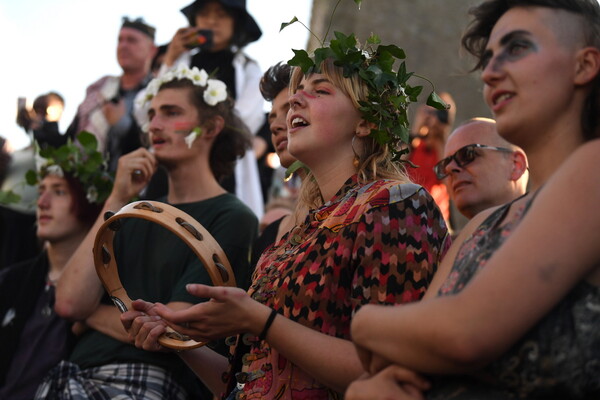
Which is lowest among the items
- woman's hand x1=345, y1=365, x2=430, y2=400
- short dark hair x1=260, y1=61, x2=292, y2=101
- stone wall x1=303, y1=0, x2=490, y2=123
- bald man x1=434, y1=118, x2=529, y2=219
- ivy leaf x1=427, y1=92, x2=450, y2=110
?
woman's hand x1=345, y1=365, x2=430, y2=400

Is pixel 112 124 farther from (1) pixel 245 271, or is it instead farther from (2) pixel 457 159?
(2) pixel 457 159

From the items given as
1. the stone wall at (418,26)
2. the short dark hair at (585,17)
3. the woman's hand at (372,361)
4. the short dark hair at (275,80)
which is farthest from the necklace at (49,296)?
the stone wall at (418,26)

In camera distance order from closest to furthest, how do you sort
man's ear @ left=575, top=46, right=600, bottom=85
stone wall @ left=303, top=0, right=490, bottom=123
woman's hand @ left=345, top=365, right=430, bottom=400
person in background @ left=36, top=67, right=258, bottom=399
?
woman's hand @ left=345, top=365, right=430, bottom=400, man's ear @ left=575, top=46, right=600, bottom=85, person in background @ left=36, top=67, right=258, bottom=399, stone wall @ left=303, top=0, right=490, bottom=123

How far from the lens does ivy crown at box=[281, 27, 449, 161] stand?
3.28 meters

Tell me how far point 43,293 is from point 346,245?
9.57ft

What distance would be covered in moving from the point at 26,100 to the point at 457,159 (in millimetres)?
4401

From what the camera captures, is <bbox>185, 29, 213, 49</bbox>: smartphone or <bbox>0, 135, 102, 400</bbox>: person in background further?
<bbox>185, 29, 213, 49</bbox>: smartphone

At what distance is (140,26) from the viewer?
7.26 metres

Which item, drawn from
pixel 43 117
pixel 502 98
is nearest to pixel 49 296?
pixel 43 117

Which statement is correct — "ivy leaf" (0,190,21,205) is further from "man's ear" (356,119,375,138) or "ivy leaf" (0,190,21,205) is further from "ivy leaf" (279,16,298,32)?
"man's ear" (356,119,375,138)

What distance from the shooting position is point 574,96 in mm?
2221

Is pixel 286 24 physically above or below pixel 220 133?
above

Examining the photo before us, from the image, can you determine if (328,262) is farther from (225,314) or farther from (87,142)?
(87,142)

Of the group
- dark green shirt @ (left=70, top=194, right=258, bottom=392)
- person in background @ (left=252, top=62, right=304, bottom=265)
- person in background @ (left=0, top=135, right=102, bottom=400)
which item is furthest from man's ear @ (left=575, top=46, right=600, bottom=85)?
person in background @ (left=0, top=135, right=102, bottom=400)
